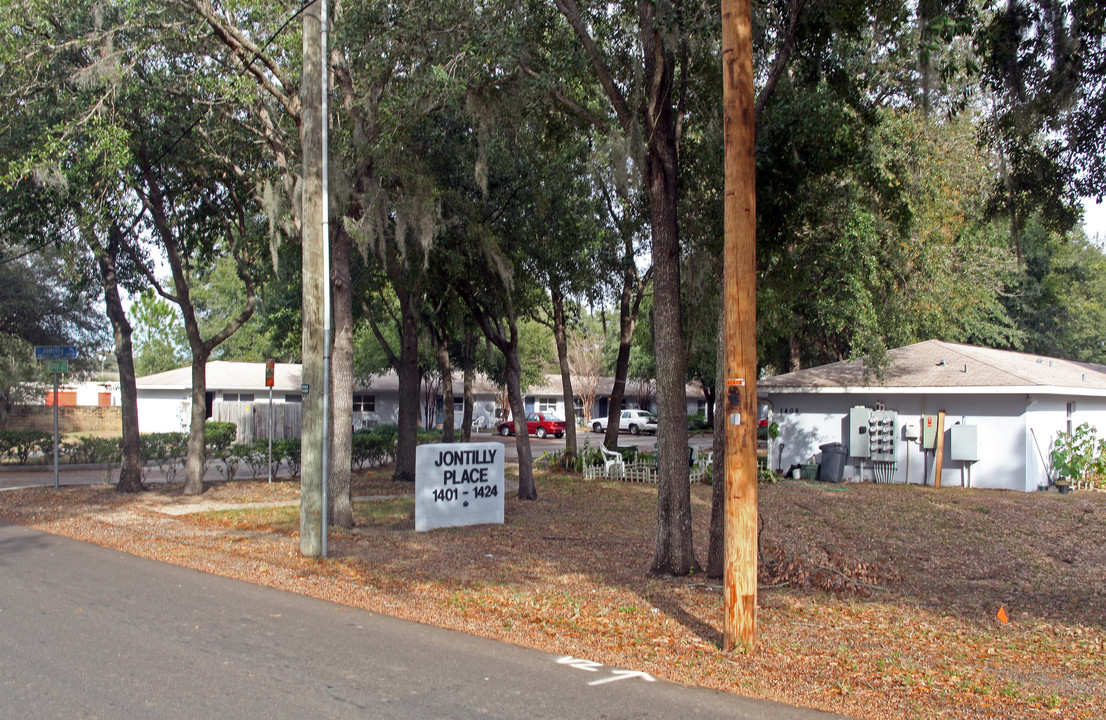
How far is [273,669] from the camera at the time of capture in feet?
20.6

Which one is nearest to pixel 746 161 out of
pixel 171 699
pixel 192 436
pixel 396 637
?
pixel 396 637

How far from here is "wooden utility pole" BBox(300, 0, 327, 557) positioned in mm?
10930

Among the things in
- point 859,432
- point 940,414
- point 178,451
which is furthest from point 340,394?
point 940,414

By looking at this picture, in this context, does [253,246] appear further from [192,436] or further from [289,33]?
[289,33]

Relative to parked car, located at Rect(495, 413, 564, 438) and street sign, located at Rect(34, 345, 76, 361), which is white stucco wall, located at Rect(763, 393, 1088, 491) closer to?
street sign, located at Rect(34, 345, 76, 361)

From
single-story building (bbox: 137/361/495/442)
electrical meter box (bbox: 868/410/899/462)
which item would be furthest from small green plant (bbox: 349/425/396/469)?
electrical meter box (bbox: 868/410/899/462)

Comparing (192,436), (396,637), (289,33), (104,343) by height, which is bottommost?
(396,637)

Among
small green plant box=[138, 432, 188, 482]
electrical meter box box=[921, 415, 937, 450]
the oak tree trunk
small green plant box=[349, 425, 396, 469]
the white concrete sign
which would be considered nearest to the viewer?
the oak tree trunk

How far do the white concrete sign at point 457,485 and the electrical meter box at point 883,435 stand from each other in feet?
39.2

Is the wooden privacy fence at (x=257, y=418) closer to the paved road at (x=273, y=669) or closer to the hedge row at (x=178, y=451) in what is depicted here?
the hedge row at (x=178, y=451)

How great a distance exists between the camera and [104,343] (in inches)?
1208

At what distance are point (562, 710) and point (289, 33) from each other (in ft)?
43.0

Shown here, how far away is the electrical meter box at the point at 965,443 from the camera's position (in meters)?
20.4

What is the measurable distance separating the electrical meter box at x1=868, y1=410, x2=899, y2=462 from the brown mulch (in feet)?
14.5
